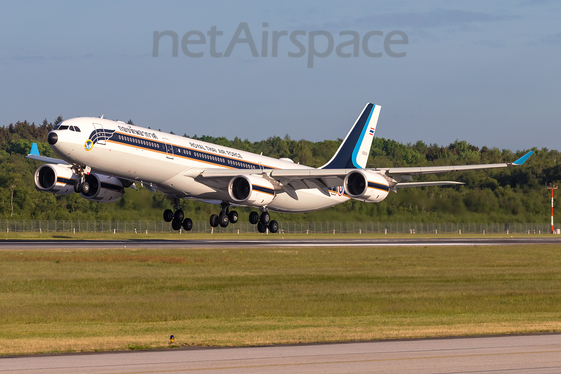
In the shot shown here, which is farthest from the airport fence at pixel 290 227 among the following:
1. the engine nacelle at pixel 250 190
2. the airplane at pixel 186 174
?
the engine nacelle at pixel 250 190

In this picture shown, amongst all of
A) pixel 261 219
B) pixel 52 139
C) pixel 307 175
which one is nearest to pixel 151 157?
pixel 52 139

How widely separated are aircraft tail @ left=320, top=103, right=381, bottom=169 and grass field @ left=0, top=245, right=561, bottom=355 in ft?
29.1

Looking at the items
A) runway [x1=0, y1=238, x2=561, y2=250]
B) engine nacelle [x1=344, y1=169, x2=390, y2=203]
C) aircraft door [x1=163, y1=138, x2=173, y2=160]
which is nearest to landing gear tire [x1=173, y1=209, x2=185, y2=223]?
runway [x1=0, y1=238, x2=561, y2=250]

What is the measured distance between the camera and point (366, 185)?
52.5m

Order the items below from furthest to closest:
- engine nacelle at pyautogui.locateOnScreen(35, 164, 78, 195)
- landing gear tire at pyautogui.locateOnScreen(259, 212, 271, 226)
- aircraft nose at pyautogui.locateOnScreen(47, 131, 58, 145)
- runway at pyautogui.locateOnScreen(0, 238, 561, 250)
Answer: runway at pyautogui.locateOnScreen(0, 238, 561, 250)
landing gear tire at pyautogui.locateOnScreen(259, 212, 271, 226)
engine nacelle at pyautogui.locateOnScreen(35, 164, 78, 195)
aircraft nose at pyautogui.locateOnScreen(47, 131, 58, 145)

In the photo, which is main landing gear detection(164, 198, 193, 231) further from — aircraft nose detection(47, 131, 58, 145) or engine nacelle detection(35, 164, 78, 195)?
aircraft nose detection(47, 131, 58, 145)

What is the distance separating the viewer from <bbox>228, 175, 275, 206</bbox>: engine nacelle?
2077 inches

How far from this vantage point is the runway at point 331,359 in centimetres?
1653

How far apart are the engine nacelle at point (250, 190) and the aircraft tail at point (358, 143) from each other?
1624 cm

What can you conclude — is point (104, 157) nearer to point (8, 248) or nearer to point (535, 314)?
point (8, 248)

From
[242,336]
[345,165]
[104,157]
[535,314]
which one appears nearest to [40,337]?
[242,336]

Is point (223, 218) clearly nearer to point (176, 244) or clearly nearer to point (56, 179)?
point (56, 179)

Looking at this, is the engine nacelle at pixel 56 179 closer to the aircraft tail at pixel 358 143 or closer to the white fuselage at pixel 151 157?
the white fuselage at pixel 151 157

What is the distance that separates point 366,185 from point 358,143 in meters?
19.6
